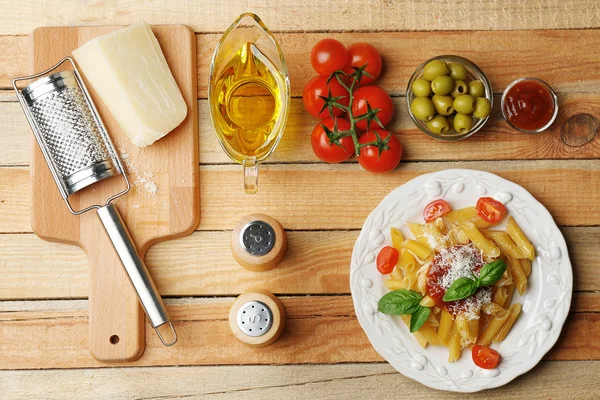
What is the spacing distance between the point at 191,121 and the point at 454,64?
605 millimetres

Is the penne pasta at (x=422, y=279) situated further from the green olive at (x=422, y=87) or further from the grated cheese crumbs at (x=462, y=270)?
the green olive at (x=422, y=87)

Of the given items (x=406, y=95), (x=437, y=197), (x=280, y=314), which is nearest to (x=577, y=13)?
(x=406, y=95)

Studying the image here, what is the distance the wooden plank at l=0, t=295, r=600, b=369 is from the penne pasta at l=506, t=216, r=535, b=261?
207 mm

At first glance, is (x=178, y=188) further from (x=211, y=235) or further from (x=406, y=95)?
(x=406, y=95)

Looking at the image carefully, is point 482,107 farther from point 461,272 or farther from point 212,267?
point 212,267

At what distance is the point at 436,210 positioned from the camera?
1.35 m

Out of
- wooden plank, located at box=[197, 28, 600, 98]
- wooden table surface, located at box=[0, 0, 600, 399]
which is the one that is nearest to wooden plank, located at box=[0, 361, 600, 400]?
wooden table surface, located at box=[0, 0, 600, 399]

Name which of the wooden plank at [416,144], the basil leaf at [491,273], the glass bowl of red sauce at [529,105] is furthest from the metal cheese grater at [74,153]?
the glass bowl of red sauce at [529,105]

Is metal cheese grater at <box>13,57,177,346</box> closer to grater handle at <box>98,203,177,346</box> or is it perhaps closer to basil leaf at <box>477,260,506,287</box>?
grater handle at <box>98,203,177,346</box>

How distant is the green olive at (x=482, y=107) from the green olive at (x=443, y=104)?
5cm

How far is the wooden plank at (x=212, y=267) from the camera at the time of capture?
4.63 feet

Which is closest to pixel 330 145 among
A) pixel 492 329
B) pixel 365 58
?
pixel 365 58

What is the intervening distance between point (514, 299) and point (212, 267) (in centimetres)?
69

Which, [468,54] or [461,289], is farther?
[468,54]
